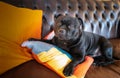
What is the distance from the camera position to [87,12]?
2139 millimetres

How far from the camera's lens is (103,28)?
2.21 meters

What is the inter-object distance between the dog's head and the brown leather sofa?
0.28 m

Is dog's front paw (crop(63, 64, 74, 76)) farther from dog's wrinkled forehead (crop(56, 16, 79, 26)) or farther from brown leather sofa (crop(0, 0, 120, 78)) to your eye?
dog's wrinkled forehead (crop(56, 16, 79, 26))

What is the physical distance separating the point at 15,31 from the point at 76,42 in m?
0.48

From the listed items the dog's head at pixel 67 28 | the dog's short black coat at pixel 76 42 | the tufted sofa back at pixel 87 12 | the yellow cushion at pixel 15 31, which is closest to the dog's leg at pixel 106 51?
the dog's short black coat at pixel 76 42

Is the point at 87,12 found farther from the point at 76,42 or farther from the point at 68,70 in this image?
the point at 68,70

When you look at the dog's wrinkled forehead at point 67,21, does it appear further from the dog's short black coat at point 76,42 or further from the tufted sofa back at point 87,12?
the tufted sofa back at point 87,12

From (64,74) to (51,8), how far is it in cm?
79

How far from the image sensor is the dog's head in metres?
1.47

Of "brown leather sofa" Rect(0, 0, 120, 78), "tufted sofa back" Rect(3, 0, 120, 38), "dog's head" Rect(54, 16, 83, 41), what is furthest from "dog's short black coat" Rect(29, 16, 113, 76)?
"tufted sofa back" Rect(3, 0, 120, 38)

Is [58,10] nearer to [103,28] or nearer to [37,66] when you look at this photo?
[103,28]

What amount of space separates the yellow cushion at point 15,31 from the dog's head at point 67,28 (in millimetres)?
241

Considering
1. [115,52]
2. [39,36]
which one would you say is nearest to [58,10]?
[39,36]

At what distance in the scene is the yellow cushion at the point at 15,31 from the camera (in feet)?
4.69
